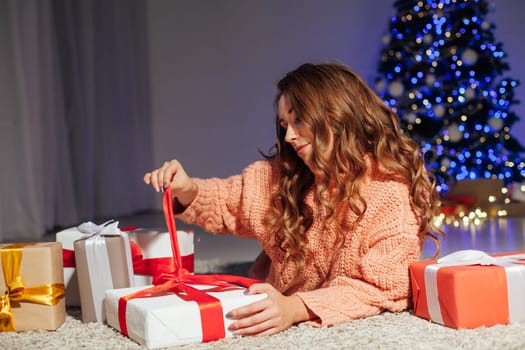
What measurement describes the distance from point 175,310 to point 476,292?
0.56m

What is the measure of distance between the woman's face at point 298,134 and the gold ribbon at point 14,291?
0.60 meters

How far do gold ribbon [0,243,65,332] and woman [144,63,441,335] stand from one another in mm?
324

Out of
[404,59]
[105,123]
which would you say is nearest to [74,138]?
[105,123]

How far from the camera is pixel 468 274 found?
4.09 ft

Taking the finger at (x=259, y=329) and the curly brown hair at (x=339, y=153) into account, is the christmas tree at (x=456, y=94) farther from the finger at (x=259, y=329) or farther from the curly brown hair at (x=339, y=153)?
the finger at (x=259, y=329)

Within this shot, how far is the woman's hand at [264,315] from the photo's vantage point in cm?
125

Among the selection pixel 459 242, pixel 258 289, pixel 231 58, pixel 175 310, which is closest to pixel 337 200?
pixel 258 289

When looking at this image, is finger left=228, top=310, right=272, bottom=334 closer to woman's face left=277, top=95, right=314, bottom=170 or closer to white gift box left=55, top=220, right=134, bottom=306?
woman's face left=277, top=95, right=314, bottom=170

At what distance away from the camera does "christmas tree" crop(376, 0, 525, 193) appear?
4281mm

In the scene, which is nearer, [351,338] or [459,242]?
[351,338]

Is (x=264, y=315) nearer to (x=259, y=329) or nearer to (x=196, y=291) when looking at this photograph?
(x=259, y=329)

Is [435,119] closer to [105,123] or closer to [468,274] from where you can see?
[105,123]

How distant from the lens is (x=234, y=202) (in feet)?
5.62

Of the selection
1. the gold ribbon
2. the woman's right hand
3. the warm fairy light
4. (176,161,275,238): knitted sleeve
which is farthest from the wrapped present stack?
the gold ribbon
